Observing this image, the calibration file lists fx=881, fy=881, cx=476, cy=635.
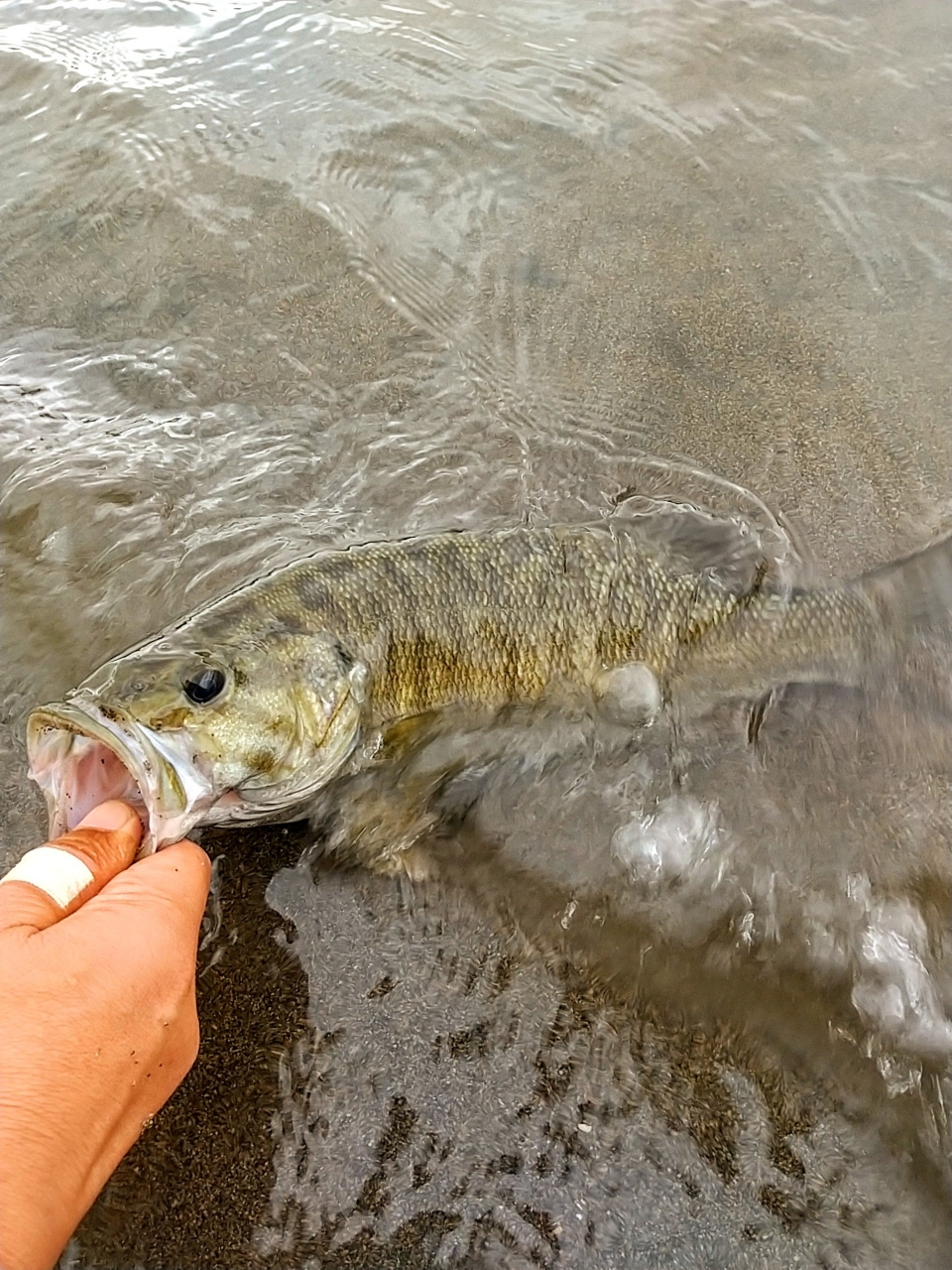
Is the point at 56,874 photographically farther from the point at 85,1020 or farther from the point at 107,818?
the point at 85,1020

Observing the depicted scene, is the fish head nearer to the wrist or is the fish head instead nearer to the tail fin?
the wrist

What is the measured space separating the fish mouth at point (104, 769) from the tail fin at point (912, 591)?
2.53 meters

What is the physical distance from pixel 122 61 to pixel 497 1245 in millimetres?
7576

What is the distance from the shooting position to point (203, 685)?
8.61 feet

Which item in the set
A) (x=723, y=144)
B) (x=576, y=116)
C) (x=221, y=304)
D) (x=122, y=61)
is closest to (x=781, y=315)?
(x=723, y=144)

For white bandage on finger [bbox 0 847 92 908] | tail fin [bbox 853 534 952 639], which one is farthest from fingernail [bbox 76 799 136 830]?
tail fin [bbox 853 534 952 639]

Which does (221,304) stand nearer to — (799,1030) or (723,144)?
(723,144)

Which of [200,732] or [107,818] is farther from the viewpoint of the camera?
[200,732]

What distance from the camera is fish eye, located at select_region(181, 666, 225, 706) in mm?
2594

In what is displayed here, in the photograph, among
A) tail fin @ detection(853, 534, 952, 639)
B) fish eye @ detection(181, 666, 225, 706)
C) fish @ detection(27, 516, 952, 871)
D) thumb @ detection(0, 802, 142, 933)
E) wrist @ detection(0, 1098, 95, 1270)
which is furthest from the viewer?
tail fin @ detection(853, 534, 952, 639)

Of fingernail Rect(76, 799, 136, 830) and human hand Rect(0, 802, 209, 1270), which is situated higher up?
fingernail Rect(76, 799, 136, 830)

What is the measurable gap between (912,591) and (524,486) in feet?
5.37

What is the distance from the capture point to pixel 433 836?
3.06 metres

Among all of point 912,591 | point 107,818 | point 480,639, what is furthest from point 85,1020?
point 912,591
